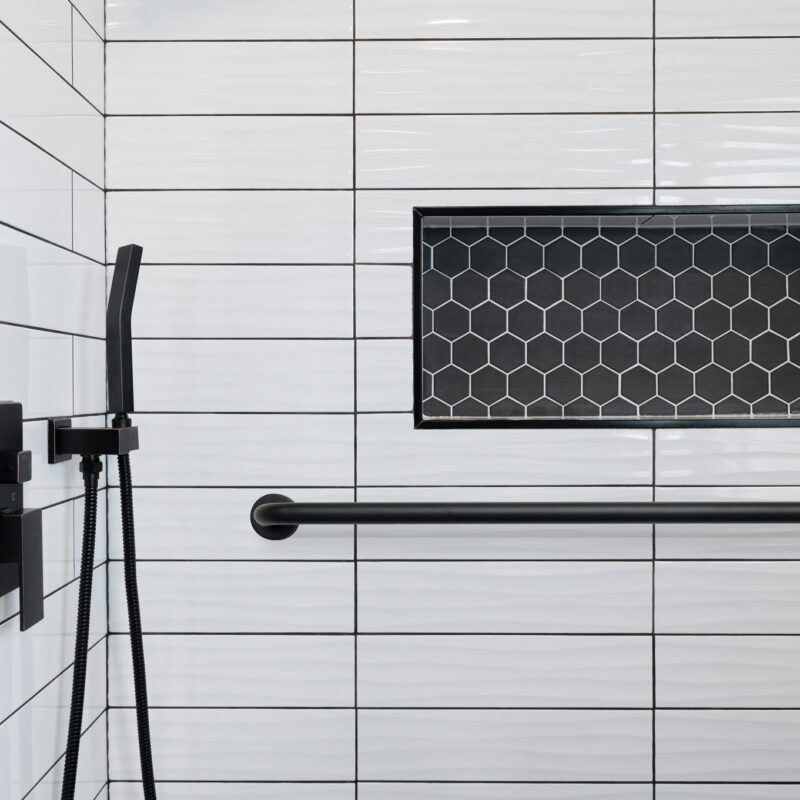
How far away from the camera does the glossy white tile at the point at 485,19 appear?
1047mm

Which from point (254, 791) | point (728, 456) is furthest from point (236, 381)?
point (728, 456)

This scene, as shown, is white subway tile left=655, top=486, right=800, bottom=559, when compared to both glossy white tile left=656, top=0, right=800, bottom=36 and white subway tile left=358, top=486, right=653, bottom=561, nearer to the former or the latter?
white subway tile left=358, top=486, right=653, bottom=561

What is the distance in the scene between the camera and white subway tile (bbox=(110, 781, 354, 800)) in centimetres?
107

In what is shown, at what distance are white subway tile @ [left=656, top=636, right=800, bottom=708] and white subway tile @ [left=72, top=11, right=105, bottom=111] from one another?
1187 mm

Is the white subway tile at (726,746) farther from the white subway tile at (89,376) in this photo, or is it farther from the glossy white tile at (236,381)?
the white subway tile at (89,376)

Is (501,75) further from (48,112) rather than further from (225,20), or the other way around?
(48,112)

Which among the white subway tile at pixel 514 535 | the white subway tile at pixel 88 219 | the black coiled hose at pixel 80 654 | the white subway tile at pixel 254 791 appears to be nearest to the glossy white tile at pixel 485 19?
the white subway tile at pixel 88 219

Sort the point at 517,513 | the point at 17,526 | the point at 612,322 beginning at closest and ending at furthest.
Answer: the point at 17,526, the point at 517,513, the point at 612,322

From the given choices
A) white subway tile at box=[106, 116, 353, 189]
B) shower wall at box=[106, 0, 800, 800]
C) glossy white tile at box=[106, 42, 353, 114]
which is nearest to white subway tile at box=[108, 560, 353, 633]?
shower wall at box=[106, 0, 800, 800]

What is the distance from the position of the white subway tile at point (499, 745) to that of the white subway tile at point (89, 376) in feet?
2.13

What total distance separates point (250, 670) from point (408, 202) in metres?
0.79

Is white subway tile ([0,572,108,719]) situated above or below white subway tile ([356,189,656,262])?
below

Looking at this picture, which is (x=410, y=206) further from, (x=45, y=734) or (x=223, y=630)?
(x=45, y=734)

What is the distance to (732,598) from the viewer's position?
105 centimetres
